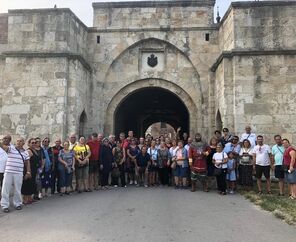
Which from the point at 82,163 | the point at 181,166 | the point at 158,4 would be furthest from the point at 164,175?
the point at 158,4

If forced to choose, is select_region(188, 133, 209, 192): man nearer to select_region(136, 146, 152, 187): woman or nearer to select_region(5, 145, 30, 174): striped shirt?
select_region(136, 146, 152, 187): woman

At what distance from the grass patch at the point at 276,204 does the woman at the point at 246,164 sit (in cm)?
30

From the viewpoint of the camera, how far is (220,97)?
40.8ft

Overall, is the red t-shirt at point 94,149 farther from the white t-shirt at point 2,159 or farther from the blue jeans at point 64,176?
the white t-shirt at point 2,159

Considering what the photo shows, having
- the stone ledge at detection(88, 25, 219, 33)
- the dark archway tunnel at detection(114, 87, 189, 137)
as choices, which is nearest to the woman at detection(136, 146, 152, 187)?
the dark archway tunnel at detection(114, 87, 189, 137)

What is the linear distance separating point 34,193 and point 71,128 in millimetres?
4130

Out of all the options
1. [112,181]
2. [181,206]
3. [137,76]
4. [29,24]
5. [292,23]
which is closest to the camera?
[181,206]

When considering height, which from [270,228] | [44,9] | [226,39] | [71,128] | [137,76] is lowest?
[270,228]

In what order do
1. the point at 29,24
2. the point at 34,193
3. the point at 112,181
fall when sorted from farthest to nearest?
the point at 29,24 → the point at 112,181 → the point at 34,193

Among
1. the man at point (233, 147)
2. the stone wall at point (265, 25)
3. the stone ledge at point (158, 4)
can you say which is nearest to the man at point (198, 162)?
the man at point (233, 147)

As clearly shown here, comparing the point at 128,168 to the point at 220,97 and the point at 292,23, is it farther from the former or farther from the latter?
the point at 292,23

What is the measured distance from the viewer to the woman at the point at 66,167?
29.7 ft

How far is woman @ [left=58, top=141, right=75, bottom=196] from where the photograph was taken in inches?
356

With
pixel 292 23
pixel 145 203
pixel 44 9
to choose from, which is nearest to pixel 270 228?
pixel 145 203
